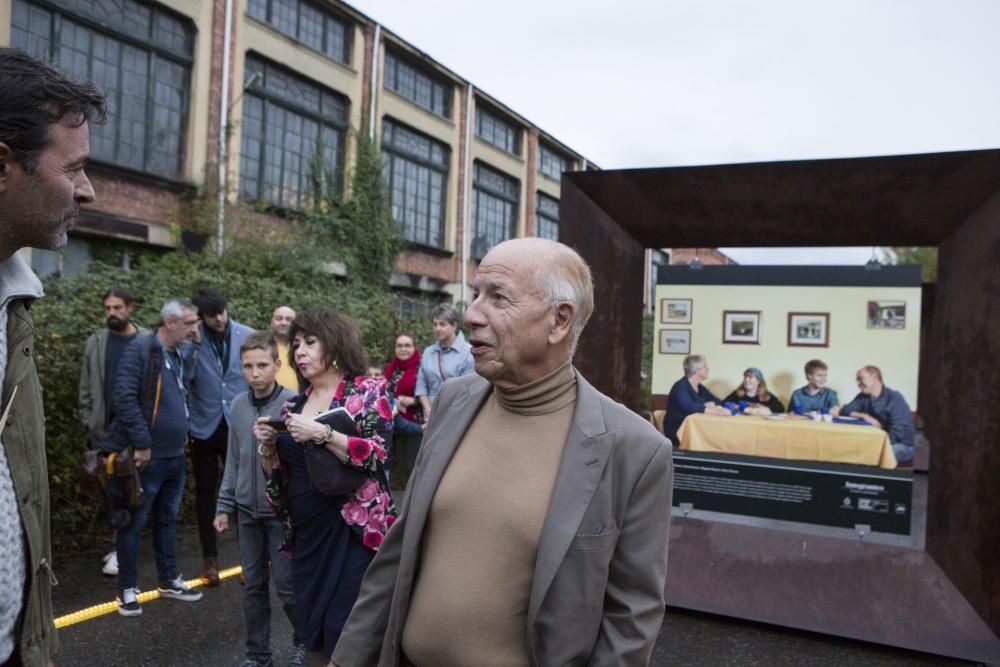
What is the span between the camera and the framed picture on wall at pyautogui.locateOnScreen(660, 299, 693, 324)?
18.4 ft

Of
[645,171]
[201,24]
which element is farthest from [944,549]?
[201,24]

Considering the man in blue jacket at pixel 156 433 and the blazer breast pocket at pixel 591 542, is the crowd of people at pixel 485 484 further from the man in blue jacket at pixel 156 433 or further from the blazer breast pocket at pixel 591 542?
the man in blue jacket at pixel 156 433

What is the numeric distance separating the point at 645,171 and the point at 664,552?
352cm

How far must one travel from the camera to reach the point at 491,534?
2.03m

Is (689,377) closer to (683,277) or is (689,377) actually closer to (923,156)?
(683,277)

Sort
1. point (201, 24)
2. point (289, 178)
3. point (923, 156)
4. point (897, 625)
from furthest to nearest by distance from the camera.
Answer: point (289, 178)
point (201, 24)
point (897, 625)
point (923, 156)

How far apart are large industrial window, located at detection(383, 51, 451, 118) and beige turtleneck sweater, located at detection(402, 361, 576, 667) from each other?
23350 millimetres

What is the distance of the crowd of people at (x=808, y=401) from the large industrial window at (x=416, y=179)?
18.9m

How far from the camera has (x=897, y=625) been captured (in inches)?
189

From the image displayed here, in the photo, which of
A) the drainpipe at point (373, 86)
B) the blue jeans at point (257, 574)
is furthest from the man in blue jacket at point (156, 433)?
the drainpipe at point (373, 86)

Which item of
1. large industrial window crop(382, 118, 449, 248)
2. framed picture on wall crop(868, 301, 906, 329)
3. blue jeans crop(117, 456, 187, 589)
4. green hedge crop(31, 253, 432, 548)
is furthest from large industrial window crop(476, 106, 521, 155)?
framed picture on wall crop(868, 301, 906, 329)

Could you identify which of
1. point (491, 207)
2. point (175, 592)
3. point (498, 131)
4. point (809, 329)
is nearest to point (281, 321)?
point (175, 592)

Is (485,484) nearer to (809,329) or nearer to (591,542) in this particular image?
(591,542)

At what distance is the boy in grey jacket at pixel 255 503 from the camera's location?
4.13 m
